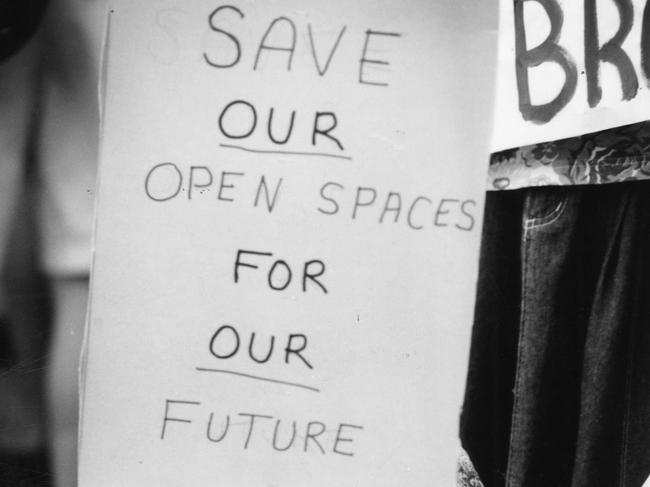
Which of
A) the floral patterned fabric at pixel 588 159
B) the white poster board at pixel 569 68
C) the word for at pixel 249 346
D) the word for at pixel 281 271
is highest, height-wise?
the white poster board at pixel 569 68

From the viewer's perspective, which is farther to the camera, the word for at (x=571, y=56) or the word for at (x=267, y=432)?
the word for at (x=267, y=432)

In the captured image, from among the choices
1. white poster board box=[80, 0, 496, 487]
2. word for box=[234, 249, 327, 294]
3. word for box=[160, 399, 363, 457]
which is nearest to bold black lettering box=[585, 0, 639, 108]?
white poster board box=[80, 0, 496, 487]

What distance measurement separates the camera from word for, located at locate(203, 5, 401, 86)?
764mm

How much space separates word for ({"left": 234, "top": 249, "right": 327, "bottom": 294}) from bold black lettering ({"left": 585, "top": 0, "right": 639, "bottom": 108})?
38cm

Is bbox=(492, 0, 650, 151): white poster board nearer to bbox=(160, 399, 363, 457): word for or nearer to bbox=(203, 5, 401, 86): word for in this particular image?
bbox=(203, 5, 401, 86): word for

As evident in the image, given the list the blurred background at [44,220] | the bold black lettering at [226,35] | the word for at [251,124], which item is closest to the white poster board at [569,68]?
the word for at [251,124]

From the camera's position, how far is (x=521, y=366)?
0.77 meters

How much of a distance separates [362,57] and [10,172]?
487mm

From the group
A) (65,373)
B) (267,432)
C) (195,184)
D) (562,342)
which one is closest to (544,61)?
(562,342)

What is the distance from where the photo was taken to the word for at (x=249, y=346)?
2.58ft

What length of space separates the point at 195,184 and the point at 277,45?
7.9 inches

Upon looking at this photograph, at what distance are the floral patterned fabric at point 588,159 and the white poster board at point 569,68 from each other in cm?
3

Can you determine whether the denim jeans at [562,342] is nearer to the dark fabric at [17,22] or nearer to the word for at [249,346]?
the word for at [249,346]

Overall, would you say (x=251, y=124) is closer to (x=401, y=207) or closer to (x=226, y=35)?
(x=226, y=35)
